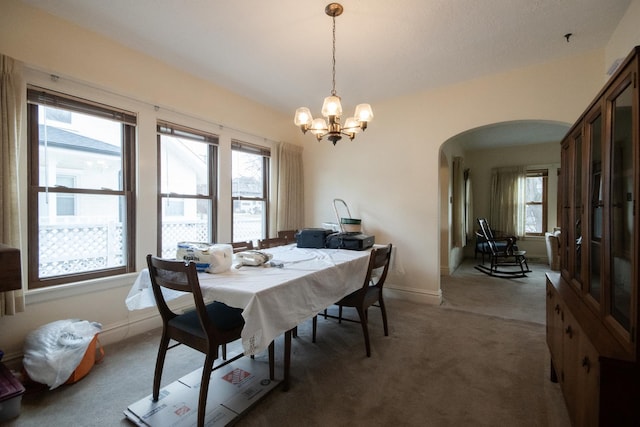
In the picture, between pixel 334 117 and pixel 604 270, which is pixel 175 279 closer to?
pixel 334 117

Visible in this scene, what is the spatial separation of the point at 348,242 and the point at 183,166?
2.06 metres

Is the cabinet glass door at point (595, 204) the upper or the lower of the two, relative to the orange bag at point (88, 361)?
upper

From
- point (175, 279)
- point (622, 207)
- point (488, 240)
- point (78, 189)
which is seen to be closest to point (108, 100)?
point (78, 189)

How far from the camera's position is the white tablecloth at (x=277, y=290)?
1.42 m

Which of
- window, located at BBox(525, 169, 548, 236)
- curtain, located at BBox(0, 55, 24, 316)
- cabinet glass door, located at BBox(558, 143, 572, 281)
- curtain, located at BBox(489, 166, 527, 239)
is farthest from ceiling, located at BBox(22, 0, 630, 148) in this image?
window, located at BBox(525, 169, 548, 236)

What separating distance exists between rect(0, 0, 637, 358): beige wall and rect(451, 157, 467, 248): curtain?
2288mm

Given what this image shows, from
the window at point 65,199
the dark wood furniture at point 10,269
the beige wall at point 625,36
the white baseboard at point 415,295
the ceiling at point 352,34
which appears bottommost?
the white baseboard at point 415,295

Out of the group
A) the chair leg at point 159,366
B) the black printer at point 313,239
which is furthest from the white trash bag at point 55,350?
the black printer at point 313,239

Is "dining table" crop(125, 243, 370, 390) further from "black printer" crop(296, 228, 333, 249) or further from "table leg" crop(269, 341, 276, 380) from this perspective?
"black printer" crop(296, 228, 333, 249)

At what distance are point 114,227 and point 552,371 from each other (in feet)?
12.4

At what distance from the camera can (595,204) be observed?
143 centimetres

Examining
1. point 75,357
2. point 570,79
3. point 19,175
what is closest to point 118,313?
point 75,357

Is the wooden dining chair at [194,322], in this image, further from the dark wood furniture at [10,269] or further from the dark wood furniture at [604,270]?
the dark wood furniture at [604,270]

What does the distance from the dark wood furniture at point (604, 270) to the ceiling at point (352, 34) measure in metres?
1.18
